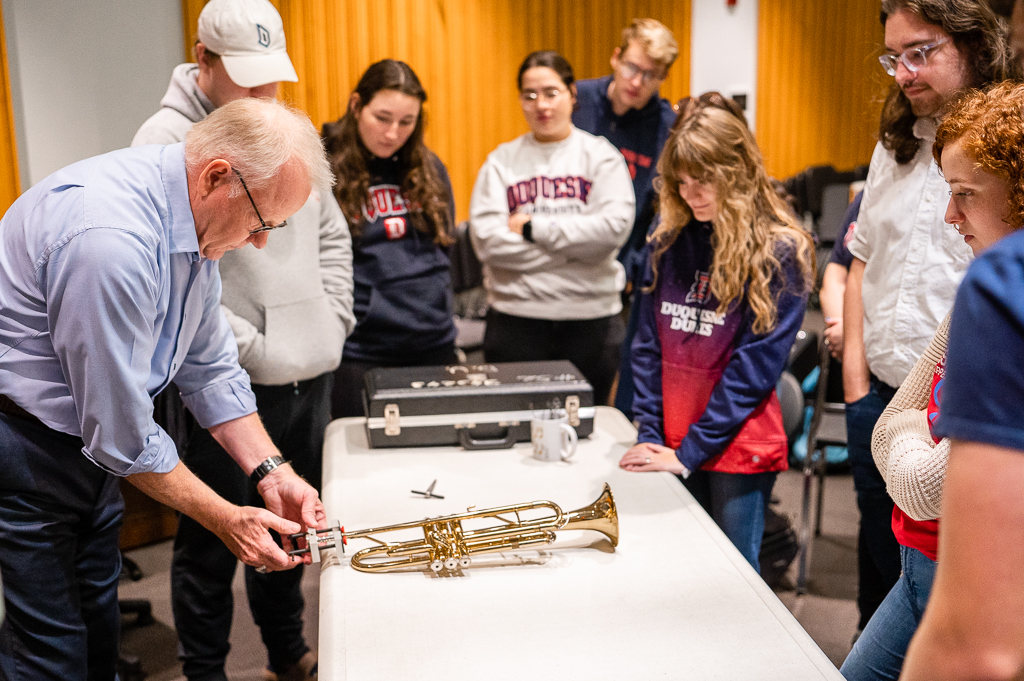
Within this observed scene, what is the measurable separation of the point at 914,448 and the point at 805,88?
631 centimetres

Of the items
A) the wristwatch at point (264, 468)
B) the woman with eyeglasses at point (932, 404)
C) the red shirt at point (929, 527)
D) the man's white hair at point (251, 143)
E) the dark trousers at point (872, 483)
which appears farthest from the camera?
the dark trousers at point (872, 483)

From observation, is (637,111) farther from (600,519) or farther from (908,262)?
(600,519)

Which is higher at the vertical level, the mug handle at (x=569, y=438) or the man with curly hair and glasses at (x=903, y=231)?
the man with curly hair and glasses at (x=903, y=231)

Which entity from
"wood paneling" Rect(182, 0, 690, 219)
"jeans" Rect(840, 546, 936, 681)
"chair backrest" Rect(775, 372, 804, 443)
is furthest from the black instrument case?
"wood paneling" Rect(182, 0, 690, 219)

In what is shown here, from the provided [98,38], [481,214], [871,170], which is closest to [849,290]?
[871,170]

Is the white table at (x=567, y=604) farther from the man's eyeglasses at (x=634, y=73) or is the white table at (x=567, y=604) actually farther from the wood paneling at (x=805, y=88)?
the wood paneling at (x=805, y=88)

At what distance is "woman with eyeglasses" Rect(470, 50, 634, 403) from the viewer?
307 centimetres

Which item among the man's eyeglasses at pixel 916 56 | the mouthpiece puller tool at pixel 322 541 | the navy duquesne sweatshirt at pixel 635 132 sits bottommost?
the mouthpiece puller tool at pixel 322 541

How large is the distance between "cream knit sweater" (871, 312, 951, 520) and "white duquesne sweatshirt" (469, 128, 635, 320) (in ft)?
5.39

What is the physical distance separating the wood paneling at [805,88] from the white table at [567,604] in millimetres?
4339

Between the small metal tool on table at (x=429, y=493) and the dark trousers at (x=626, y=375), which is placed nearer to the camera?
the small metal tool on table at (x=429, y=493)

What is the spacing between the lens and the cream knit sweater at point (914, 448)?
4.36 feet

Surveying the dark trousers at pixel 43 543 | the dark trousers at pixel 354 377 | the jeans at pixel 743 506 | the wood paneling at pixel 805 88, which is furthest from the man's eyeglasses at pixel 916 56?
the wood paneling at pixel 805 88

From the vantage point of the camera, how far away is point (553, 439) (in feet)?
7.11
